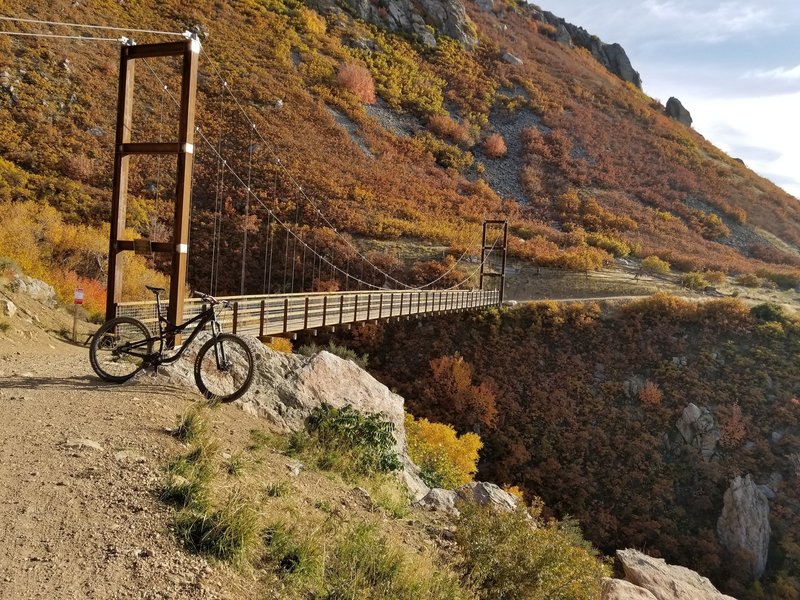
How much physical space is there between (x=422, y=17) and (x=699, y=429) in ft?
175

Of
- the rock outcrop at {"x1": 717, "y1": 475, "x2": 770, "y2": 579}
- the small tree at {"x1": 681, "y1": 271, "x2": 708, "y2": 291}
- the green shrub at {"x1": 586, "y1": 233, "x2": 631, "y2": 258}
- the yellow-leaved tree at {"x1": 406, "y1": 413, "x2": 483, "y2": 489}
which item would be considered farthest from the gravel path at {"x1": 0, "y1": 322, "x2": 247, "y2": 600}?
the green shrub at {"x1": 586, "y1": 233, "x2": 631, "y2": 258}

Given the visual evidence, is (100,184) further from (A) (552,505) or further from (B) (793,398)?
(B) (793,398)

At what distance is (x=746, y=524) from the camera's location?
1630cm

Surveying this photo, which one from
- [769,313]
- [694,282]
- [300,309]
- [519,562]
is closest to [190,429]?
[519,562]

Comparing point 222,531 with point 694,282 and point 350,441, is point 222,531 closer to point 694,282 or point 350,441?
point 350,441

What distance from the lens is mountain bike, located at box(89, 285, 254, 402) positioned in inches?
222

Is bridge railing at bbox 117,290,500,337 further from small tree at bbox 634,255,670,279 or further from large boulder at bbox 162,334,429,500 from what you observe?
small tree at bbox 634,255,670,279

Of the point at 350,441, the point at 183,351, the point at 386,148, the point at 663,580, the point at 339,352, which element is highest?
the point at 386,148

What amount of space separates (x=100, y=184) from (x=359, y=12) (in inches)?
1541

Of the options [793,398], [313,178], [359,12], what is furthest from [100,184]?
[359,12]

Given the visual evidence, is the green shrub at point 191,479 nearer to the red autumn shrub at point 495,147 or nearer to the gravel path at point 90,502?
the gravel path at point 90,502

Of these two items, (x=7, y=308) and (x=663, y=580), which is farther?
(x=7, y=308)

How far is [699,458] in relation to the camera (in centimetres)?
1838

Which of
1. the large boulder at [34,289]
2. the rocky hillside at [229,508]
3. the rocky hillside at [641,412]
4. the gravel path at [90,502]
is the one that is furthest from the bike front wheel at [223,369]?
the rocky hillside at [641,412]
